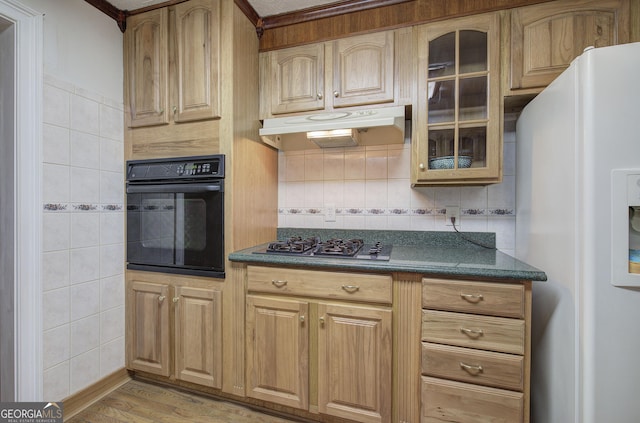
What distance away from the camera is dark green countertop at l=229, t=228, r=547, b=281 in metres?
1.21

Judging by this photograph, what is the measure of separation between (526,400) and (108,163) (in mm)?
2506

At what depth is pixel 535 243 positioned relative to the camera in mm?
1415

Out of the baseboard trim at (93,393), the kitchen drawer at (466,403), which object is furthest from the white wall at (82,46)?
the kitchen drawer at (466,403)

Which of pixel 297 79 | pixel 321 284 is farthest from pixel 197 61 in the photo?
pixel 321 284

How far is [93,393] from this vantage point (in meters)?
1.68

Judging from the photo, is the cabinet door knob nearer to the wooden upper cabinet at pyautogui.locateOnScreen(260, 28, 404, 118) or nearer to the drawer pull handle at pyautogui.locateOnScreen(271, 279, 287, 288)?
the drawer pull handle at pyautogui.locateOnScreen(271, 279, 287, 288)

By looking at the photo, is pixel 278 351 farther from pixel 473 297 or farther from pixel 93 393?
pixel 93 393

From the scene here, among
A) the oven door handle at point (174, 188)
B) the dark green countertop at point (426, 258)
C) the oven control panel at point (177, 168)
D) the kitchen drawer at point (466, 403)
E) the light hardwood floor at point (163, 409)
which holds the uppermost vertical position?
the oven control panel at point (177, 168)

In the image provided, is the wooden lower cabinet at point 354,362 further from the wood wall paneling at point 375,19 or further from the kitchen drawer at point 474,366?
the wood wall paneling at point 375,19

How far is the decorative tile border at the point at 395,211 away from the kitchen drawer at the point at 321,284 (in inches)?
26.4

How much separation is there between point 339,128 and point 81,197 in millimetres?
1528

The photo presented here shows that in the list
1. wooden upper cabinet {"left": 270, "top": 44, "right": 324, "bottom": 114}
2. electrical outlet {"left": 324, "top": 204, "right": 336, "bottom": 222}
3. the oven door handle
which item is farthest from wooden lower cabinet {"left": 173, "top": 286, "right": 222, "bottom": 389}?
wooden upper cabinet {"left": 270, "top": 44, "right": 324, "bottom": 114}

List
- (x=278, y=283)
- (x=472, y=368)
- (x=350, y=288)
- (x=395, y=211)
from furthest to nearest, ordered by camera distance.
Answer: (x=395, y=211), (x=278, y=283), (x=350, y=288), (x=472, y=368)

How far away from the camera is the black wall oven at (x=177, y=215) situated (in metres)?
1.64
